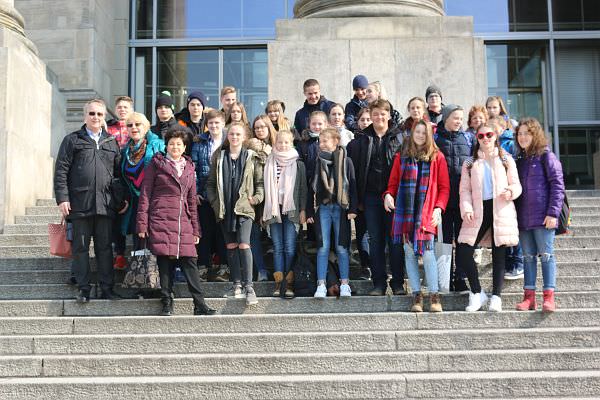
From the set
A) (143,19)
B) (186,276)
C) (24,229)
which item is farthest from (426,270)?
(143,19)

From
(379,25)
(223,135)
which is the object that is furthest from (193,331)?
(379,25)

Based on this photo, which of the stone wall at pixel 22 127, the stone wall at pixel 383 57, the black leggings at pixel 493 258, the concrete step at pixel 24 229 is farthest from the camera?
the stone wall at pixel 383 57

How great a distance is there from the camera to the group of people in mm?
7281

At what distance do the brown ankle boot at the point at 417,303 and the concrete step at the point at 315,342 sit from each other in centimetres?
37

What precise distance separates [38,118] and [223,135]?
4.08 metres

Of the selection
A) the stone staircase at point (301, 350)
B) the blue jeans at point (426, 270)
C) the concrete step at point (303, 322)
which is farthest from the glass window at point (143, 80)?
the blue jeans at point (426, 270)

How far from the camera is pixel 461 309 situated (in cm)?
744

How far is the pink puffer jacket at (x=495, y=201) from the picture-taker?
23.4 feet

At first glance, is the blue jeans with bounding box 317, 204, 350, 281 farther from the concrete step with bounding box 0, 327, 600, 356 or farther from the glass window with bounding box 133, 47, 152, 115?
the glass window with bounding box 133, 47, 152, 115

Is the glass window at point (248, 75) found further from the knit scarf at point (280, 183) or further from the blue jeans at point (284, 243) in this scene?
the blue jeans at point (284, 243)

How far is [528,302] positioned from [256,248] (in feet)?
9.09

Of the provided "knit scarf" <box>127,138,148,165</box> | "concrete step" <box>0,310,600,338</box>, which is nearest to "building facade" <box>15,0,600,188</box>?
"knit scarf" <box>127,138,148,165</box>

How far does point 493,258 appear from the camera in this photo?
7305mm

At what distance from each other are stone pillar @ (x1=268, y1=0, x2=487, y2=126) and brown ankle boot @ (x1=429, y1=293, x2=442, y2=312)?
5832 mm
